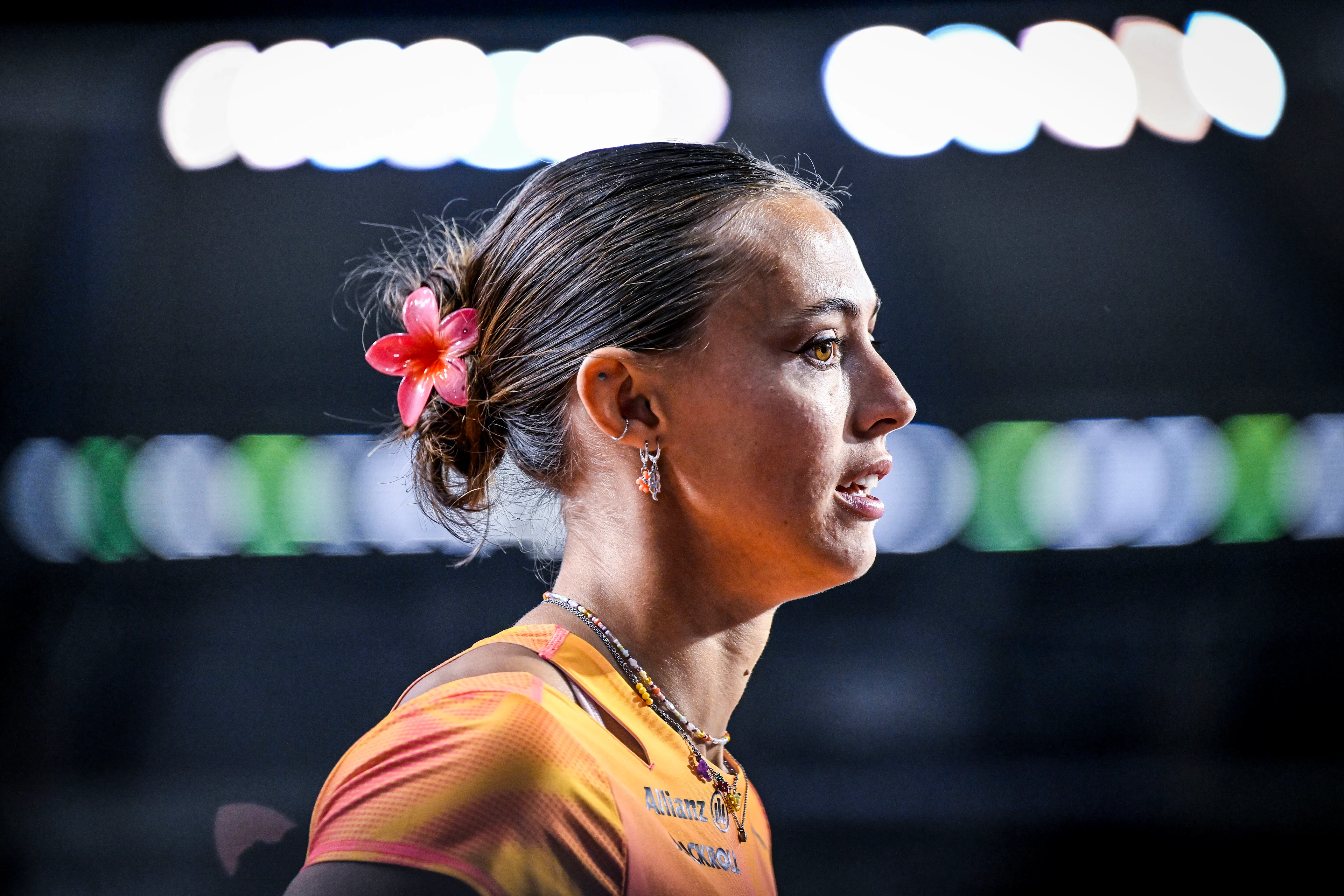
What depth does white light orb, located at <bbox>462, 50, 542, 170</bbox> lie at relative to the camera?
2.53 meters

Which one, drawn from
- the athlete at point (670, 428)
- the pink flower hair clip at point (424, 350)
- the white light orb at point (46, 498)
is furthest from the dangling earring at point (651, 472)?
the white light orb at point (46, 498)

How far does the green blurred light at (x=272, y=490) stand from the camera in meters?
2.71

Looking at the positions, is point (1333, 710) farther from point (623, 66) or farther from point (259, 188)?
point (259, 188)

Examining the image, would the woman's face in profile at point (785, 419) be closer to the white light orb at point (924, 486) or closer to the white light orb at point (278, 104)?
the white light orb at point (924, 486)

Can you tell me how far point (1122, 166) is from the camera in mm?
2756

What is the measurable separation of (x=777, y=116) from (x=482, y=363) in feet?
6.24

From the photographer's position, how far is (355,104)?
2.56 metres

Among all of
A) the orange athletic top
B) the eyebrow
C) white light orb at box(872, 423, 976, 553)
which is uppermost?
the eyebrow

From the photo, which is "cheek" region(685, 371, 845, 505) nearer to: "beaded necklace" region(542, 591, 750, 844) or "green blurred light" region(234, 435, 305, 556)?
"beaded necklace" region(542, 591, 750, 844)

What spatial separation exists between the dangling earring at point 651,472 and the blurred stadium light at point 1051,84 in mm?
2043

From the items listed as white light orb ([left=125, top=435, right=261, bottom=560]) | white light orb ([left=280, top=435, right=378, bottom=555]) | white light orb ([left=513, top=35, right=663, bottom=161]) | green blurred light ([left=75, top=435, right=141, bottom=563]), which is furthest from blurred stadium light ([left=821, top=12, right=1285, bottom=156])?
green blurred light ([left=75, top=435, right=141, bottom=563])

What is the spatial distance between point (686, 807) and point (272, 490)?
2.22 meters

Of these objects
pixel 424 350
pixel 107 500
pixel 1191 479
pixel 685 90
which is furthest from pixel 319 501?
pixel 1191 479

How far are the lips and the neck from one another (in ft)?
0.41
